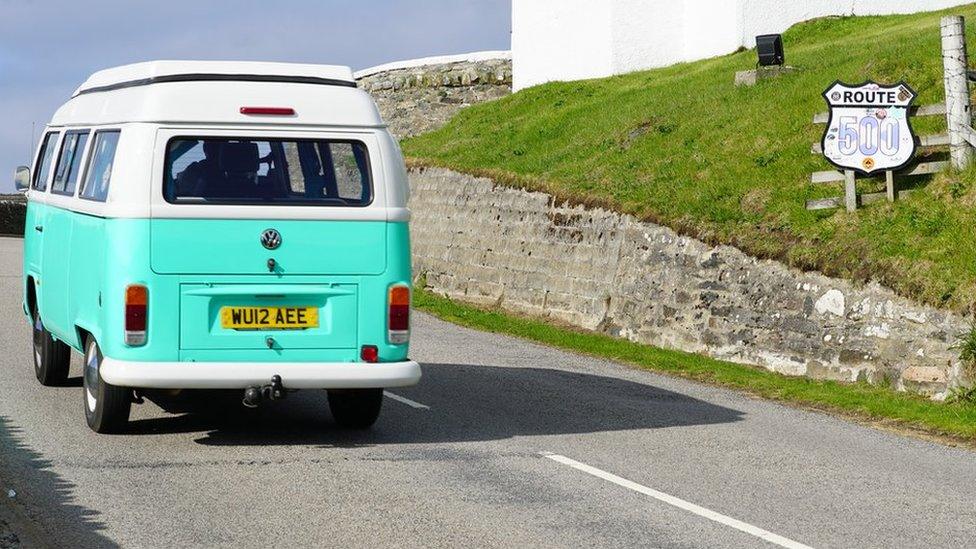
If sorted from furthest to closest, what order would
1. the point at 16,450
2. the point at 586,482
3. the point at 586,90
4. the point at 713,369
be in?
the point at 586,90, the point at 713,369, the point at 16,450, the point at 586,482

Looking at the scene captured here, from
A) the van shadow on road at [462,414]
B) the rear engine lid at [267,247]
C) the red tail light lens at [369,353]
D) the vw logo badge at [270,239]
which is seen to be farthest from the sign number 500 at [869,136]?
the vw logo badge at [270,239]

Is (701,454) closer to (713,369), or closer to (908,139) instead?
(713,369)

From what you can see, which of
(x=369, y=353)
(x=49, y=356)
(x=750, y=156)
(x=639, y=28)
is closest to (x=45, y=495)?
(x=369, y=353)

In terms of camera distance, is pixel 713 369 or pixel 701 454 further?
pixel 713 369

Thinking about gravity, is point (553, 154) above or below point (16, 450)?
above

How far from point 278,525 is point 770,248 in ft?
33.4

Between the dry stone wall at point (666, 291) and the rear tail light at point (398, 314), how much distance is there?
6247 mm

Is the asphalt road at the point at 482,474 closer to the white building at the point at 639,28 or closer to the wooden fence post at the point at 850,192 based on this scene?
the wooden fence post at the point at 850,192

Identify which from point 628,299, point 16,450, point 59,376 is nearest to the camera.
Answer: point 16,450

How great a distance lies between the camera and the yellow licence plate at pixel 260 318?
9.68 metres

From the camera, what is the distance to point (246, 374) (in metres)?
9.54

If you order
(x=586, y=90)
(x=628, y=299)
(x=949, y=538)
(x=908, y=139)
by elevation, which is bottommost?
(x=949, y=538)

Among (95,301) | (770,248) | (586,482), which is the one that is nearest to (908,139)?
(770,248)

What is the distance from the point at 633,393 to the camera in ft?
44.6
